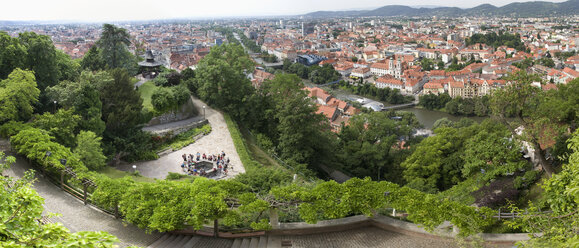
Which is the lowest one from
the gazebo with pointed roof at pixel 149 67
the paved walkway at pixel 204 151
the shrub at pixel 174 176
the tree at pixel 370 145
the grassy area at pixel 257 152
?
the tree at pixel 370 145

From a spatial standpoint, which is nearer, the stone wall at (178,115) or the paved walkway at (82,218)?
the paved walkway at (82,218)

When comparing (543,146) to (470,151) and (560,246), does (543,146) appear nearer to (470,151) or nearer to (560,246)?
(470,151)

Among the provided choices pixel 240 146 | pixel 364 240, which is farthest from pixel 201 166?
pixel 364 240

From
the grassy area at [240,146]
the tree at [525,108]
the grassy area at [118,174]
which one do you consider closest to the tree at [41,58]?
the grassy area at [118,174]

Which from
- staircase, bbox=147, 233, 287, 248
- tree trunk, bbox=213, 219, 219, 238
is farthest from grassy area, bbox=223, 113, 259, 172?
staircase, bbox=147, 233, 287, 248

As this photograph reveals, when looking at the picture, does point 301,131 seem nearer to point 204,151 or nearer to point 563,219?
point 204,151

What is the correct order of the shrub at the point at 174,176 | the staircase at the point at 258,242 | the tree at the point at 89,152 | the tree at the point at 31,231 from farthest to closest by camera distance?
the shrub at the point at 174,176, the tree at the point at 89,152, the staircase at the point at 258,242, the tree at the point at 31,231

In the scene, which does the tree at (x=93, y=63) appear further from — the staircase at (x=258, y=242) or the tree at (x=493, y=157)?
the tree at (x=493, y=157)

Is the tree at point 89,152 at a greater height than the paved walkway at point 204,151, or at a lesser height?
greater
